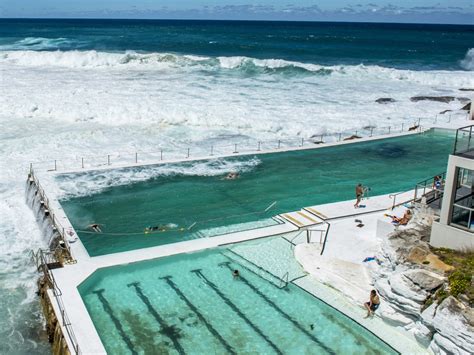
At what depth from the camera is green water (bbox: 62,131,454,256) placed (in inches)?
754

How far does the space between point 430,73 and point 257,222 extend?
170 feet

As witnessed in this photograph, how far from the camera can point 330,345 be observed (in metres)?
13.0

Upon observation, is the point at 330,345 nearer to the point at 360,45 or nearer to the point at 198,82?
the point at 198,82

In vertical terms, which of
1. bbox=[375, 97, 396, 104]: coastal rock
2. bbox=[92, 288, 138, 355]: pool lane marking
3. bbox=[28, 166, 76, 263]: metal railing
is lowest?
bbox=[92, 288, 138, 355]: pool lane marking

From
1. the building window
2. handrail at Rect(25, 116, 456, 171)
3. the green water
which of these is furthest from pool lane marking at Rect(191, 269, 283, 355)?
handrail at Rect(25, 116, 456, 171)

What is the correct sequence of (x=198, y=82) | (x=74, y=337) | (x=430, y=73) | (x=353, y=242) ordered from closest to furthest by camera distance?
(x=74, y=337)
(x=353, y=242)
(x=198, y=82)
(x=430, y=73)

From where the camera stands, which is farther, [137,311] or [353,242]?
[353,242]

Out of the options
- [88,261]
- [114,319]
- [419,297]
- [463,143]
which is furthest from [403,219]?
[88,261]

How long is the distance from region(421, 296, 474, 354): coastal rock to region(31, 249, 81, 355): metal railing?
843cm

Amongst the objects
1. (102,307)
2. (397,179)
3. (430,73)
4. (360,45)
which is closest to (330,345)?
(102,307)

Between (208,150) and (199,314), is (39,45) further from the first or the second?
(199,314)

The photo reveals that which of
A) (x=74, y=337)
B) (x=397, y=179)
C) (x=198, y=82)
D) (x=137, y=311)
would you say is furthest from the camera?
(x=198, y=82)

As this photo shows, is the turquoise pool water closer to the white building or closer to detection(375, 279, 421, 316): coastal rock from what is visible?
detection(375, 279, 421, 316): coastal rock

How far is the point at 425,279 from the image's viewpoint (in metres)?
13.0
